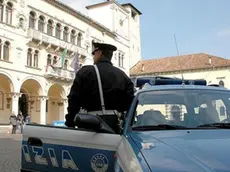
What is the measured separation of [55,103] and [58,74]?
13.3 ft

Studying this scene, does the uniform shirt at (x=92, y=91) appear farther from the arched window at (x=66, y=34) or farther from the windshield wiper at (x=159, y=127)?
the arched window at (x=66, y=34)

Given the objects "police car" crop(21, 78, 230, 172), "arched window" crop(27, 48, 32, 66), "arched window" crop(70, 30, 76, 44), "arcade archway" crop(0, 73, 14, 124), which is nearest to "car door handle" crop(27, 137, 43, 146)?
"police car" crop(21, 78, 230, 172)

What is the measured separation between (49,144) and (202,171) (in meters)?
1.74

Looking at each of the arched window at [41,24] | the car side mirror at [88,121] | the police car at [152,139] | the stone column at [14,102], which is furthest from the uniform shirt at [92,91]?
the arched window at [41,24]

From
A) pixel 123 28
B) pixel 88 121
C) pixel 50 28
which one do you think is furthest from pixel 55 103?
pixel 88 121

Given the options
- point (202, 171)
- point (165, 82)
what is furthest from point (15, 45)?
point (202, 171)

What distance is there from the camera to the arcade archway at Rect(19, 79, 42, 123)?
3010 centimetres

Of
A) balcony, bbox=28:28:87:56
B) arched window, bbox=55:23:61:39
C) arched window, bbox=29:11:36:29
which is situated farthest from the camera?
arched window, bbox=55:23:61:39

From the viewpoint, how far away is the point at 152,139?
2.55 metres

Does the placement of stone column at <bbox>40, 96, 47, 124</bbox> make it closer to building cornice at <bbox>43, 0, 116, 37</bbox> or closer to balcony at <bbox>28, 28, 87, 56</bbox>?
balcony at <bbox>28, 28, 87, 56</bbox>

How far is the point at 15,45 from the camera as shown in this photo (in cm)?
2717

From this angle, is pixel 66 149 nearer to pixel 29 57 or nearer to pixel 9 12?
pixel 9 12

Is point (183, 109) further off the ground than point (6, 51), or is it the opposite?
point (6, 51)

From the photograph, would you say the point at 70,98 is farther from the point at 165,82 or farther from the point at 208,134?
the point at 165,82
